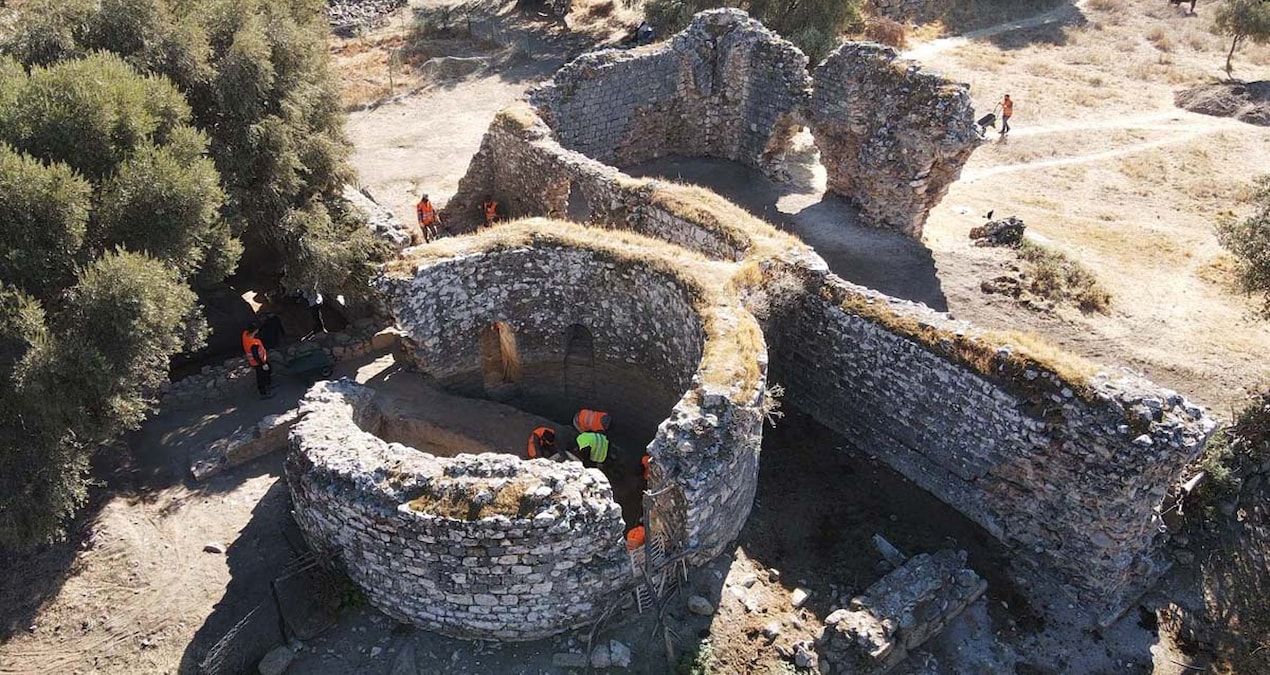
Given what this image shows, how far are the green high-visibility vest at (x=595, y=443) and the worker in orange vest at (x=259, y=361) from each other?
20.7 ft

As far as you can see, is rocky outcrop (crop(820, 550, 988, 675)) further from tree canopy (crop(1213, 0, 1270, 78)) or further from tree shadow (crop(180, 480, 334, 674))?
tree canopy (crop(1213, 0, 1270, 78))

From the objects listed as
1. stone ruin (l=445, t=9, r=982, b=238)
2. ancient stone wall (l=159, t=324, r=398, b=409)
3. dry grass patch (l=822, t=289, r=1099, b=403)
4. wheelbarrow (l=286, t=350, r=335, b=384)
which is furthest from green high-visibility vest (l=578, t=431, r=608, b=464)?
stone ruin (l=445, t=9, r=982, b=238)

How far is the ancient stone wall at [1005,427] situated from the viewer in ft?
35.9

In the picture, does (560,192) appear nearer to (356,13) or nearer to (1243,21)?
(356,13)

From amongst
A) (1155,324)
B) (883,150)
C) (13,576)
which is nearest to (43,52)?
(13,576)

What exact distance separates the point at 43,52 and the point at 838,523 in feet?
49.0

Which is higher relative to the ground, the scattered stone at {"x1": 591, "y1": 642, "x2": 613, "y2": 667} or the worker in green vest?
the worker in green vest

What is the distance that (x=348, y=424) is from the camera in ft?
38.7

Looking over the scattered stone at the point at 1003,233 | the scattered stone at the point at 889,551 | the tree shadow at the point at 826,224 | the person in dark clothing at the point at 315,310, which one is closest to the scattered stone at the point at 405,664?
the scattered stone at the point at 889,551

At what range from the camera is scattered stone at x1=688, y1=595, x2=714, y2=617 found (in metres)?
11.3

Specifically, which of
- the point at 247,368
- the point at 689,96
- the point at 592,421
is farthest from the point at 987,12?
the point at 247,368

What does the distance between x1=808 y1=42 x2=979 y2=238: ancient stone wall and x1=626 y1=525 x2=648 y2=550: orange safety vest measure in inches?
480

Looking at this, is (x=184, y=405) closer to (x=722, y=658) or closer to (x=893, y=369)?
(x=722, y=658)

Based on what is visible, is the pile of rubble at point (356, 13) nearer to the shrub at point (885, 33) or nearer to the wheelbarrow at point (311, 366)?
the shrub at point (885, 33)
